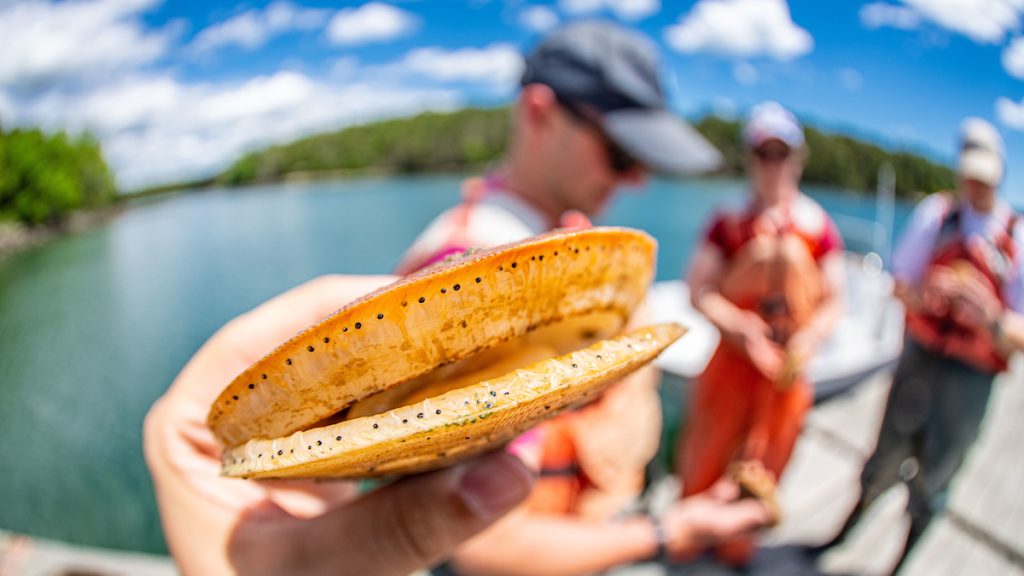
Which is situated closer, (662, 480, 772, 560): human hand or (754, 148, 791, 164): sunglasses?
(662, 480, 772, 560): human hand

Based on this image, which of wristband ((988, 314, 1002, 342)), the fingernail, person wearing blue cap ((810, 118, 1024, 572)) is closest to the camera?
the fingernail

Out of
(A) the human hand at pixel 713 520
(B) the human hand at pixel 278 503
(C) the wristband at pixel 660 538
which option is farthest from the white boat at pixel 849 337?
(B) the human hand at pixel 278 503

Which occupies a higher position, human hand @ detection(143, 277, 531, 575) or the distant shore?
human hand @ detection(143, 277, 531, 575)

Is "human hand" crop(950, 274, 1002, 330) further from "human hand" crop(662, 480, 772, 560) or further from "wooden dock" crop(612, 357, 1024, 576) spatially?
"wooden dock" crop(612, 357, 1024, 576)

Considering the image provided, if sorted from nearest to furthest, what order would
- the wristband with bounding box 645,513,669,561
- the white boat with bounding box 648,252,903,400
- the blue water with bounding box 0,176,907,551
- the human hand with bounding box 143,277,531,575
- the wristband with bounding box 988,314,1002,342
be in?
the human hand with bounding box 143,277,531,575
the wristband with bounding box 645,513,669,561
the wristband with bounding box 988,314,1002,342
the white boat with bounding box 648,252,903,400
the blue water with bounding box 0,176,907,551

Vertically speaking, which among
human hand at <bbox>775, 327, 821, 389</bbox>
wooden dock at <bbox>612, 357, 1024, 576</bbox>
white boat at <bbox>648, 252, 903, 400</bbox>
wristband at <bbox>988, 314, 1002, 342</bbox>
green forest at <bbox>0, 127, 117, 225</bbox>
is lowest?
green forest at <bbox>0, 127, 117, 225</bbox>

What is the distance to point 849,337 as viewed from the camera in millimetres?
7512

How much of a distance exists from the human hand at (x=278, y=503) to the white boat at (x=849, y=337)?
13.3 ft

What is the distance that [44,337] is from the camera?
58.1 feet

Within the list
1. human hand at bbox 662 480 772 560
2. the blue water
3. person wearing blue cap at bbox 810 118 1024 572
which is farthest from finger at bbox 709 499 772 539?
the blue water

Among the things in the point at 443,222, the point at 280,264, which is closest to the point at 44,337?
the point at 280,264

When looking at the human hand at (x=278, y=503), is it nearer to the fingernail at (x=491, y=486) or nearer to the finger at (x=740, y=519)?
the fingernail at (x=491, y=486)

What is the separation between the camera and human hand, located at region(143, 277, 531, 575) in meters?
1.02

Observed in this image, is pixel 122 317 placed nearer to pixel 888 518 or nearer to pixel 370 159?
pixel 888 518
